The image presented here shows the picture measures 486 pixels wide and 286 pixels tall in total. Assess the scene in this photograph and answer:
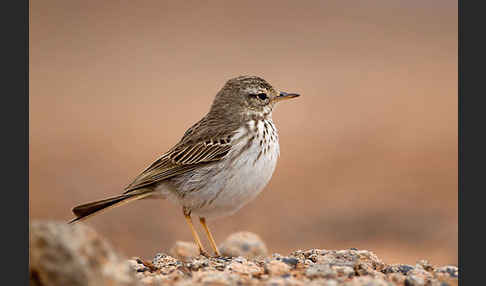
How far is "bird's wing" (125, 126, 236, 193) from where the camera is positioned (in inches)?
291

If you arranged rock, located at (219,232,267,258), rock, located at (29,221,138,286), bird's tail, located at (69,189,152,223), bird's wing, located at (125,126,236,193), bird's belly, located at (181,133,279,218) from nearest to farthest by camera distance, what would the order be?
rock, located at (29,221,138,286), bird's tail, located at (69,189,152,223), bird's belly, located at (181,133,279,218), bird's wing, located at (125,126,236,193), rock, located at (219,232,267,258)

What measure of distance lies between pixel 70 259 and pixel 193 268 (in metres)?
1.88

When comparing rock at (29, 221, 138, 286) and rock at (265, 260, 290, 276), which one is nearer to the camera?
rock at (29, 221, 138, 286)

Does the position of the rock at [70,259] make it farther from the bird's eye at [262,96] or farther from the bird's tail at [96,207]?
the bird's eye at [262,96]

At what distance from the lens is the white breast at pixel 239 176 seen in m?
7.19

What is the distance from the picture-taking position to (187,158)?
24.8 feet

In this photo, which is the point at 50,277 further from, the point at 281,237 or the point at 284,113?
the point at 284,113

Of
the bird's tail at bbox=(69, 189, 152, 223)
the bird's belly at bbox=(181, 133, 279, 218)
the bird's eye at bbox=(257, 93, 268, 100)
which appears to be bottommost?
the bird's tail at bbox=(69, 189, 152, 223)

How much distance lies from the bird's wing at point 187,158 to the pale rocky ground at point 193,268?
2.97 ft

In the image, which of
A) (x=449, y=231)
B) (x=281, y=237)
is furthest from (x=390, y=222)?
(x=281, y=237)

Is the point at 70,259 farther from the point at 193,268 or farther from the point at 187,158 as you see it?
the point at 187,158

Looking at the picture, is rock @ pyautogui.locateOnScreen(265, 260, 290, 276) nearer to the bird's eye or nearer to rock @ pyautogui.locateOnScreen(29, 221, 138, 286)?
rock @ pyautogui.locateOnScreen(29, 221, 138, 286)

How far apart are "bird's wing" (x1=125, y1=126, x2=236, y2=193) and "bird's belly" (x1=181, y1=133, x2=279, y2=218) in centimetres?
17

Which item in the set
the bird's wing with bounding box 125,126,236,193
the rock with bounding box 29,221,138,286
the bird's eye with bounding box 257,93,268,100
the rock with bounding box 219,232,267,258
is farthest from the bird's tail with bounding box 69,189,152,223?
the rock with bounding box 29,221,138,286
